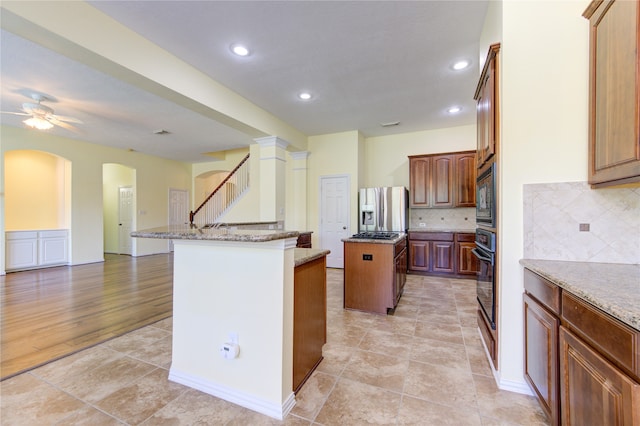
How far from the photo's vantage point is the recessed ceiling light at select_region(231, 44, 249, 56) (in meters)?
2.78

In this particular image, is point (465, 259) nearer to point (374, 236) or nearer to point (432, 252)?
point (432, 252)

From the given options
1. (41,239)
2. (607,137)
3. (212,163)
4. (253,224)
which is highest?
(212,163)

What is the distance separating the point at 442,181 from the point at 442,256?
145 centimetres

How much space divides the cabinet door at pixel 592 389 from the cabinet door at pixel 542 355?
0.07 meters

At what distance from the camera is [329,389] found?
1848 mm

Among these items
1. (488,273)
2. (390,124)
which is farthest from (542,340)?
(390,124)

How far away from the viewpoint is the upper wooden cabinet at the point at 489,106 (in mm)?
1928

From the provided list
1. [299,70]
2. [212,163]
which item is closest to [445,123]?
[299,70]

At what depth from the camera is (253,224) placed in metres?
4.23

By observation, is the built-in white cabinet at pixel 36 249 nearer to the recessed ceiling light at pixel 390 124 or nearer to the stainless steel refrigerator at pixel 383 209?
the stainless steel refrigerator at pixel 383 209

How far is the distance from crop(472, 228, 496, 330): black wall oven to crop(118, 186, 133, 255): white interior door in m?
8.77

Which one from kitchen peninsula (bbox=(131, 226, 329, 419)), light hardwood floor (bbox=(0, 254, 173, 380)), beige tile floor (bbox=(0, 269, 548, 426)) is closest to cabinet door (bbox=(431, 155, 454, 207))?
beige tile floor (bbox=(0, 269, 548, 426))

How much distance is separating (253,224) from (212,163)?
5.33 meters

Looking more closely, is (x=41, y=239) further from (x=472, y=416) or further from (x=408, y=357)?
(x=472, y=416)
